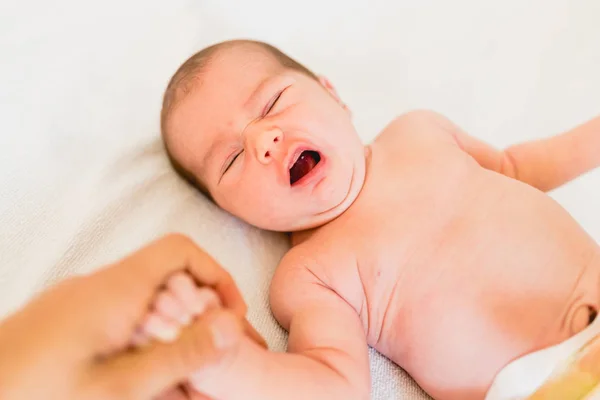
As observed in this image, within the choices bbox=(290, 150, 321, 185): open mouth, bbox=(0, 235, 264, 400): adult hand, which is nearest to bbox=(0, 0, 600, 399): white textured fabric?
bbox=(290, 150, 321, 185): open mouth

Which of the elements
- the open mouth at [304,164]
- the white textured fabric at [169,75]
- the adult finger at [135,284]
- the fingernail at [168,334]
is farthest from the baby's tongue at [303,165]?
the fingernail at [168,334]

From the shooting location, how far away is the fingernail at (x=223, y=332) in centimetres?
54

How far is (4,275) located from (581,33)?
1.27 meters

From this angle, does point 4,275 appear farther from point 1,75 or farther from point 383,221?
point 383,221

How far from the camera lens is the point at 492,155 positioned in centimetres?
112

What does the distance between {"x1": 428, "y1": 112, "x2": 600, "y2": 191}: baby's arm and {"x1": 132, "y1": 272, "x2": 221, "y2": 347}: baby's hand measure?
2.11 ft

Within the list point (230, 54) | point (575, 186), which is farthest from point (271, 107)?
point (575, 186)

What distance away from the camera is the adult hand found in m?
0.46

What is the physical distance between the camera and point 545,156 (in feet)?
3.55

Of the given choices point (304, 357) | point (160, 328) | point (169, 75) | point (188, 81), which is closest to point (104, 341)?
point (160, 328)

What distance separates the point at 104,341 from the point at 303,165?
546 mm

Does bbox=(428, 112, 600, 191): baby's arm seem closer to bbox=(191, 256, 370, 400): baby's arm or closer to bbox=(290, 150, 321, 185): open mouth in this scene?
bbox=(290, 150, 321, 185): open mouth

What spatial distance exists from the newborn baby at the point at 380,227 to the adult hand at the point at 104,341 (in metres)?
0.23

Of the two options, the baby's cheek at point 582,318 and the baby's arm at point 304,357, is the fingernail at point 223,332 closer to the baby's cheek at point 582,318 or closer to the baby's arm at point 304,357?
the baby's arm at point 304,357
